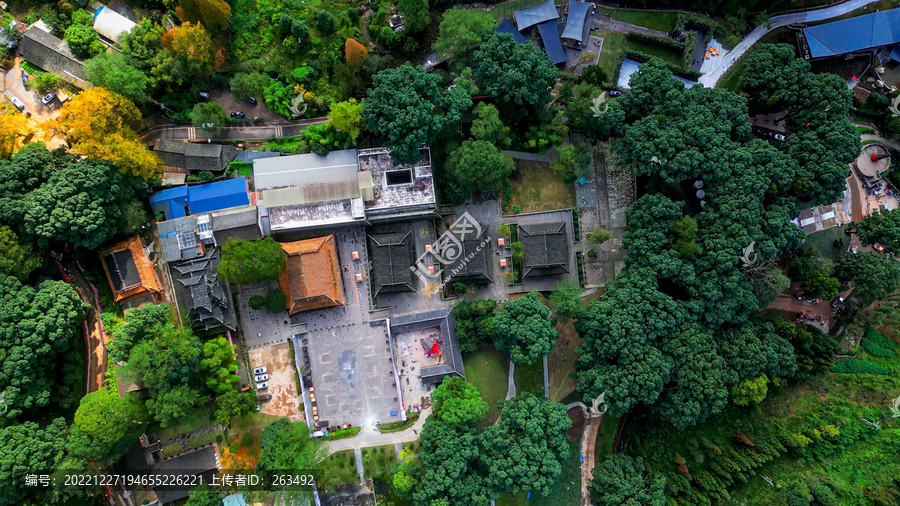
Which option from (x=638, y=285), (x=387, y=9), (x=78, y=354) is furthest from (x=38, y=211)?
(x=638, y=285)

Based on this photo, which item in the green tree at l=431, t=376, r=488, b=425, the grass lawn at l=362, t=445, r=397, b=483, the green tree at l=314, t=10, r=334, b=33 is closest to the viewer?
the green tree at l=431, t=376, r=488, b=425

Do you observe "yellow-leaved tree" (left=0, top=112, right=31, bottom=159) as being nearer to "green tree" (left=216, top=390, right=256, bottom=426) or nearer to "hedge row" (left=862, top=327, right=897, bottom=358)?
"green tree" (left=216, top=390, right=256, bottom=426)

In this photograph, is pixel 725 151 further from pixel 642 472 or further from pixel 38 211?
pixel 38 211

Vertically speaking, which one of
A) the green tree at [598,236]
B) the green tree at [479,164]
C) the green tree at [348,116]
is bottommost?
the green tree at [598,236]

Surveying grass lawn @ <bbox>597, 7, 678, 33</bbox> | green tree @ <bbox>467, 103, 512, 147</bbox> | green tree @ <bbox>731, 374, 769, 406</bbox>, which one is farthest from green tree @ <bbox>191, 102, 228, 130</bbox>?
green tree @ <bbox>731, 374, 769, 406</bbox>

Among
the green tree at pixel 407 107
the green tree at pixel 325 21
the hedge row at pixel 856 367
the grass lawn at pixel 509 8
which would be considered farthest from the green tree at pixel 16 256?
the hedge row at pixel 856 367

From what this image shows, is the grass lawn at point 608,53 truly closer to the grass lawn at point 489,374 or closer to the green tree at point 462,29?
the green tree at point 462,29

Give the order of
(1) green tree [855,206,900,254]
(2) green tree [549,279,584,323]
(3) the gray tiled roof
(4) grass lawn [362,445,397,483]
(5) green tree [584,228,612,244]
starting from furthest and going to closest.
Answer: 1. (3) the gray tiled roof
2. (4) grass lawn [362,445,397,483]
3. (5) green tree [584,228,612,244]
4. (1) green tree [855,206,900,254]
5. (2) green tree [549,279,584,323]
